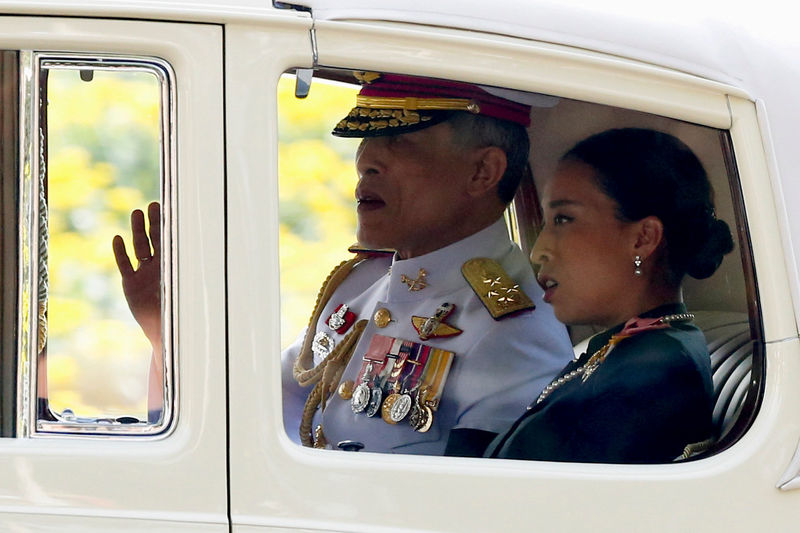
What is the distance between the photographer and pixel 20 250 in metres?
1.59

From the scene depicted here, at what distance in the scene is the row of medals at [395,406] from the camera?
6.59 ft

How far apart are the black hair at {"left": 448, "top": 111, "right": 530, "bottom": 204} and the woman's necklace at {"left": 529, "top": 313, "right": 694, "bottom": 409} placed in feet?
1.48

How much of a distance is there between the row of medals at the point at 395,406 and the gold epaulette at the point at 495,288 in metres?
0.21

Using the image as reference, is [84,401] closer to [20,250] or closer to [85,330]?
[85,330]

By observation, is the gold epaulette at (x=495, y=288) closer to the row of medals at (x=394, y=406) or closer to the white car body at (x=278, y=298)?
the row of medals at (x=394, y=406)

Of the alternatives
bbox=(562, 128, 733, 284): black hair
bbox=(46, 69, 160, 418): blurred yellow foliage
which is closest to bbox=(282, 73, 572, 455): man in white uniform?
bbox=(562, 128, 733, 284): black hair

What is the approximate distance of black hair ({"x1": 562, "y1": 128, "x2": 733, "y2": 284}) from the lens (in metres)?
1.93

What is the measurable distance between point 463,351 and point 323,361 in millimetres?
398

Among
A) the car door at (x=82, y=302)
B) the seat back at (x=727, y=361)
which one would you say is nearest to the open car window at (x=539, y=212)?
the seat back at (x=727, y=361)

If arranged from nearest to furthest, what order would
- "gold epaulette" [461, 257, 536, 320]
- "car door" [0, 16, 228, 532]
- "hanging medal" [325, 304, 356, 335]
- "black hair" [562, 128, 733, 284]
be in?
"car door" [0, 16, 228, 532] → "black hair" [562, 128, 733, 284] → "gold epaulette" [461, 257, 536, 320] → "hanging medal" [325, 304, 356, 335]

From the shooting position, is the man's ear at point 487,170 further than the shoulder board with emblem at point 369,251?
No

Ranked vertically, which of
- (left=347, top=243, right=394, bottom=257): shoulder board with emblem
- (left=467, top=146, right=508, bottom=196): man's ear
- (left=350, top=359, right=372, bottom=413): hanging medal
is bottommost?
(left=350, top=359, right=372, bottom=413): hanging medal

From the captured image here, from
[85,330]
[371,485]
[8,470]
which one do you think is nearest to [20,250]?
[85,330]

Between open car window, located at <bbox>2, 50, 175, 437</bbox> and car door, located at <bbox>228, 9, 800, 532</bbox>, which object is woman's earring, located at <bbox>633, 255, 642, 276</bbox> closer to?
car door, located at <bbox>228, 9, 800, 532</bbox>
